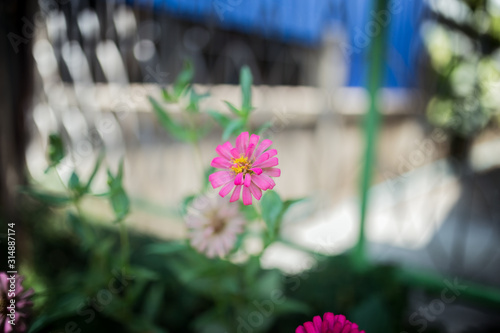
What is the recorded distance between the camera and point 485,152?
5.67 ft

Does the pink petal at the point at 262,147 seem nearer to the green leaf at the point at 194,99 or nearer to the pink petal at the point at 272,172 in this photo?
the pink petal at the point at 272,172

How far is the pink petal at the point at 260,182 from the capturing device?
33 cm

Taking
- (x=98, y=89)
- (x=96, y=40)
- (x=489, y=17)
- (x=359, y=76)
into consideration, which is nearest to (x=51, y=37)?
(x=96, y=40)

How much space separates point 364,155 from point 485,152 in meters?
0.85

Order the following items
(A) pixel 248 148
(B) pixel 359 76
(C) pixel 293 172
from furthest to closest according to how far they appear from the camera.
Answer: (B) pixel 359 76 → (C) pixel 293 172 → (A) pixel 248 148

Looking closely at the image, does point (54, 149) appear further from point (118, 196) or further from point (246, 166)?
point (246, 166)

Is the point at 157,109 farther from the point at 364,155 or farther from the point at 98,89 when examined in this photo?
the point at 98,89

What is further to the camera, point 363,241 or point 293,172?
point 293,172

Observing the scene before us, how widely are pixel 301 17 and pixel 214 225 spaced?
157cm

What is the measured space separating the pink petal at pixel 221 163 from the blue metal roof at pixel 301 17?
1232 millimetres

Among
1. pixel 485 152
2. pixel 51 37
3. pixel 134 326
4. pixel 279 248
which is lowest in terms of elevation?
pixel 279 248

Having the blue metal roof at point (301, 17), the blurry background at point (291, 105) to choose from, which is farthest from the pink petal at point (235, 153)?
the blue metal roof at point (301, 17)

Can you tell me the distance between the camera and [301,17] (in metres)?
1.92

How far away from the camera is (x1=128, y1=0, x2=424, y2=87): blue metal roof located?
5.16 feet
